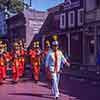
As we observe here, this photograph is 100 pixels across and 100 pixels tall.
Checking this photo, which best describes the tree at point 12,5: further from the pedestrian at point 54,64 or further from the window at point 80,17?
the pedestrian at point 54,64

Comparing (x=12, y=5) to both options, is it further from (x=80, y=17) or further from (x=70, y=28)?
(x=70, y=28)

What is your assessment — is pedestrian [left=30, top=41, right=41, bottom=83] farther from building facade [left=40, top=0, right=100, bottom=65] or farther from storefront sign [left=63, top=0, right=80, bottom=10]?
storefront sign [left=63, top=0, right=80, bottom=10]

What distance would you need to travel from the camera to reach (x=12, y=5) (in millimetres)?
30734

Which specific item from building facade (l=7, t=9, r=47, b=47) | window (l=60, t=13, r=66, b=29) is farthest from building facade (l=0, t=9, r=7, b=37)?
Answer: window (l=60, t=13, r=66, b=29)

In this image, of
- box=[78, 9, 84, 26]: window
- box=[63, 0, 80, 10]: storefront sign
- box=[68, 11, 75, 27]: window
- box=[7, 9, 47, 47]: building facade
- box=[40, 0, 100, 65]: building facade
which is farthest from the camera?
box=[7, 9, 47, 47]: building facade

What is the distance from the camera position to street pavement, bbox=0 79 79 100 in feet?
45.0

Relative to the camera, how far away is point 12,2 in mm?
30531

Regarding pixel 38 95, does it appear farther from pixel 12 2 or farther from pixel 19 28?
pixel 19 28

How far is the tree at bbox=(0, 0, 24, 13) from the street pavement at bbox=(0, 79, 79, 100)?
12512 millimetres

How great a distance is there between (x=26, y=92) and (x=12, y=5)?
644 inches

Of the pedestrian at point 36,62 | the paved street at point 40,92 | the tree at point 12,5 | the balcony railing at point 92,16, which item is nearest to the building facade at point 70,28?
the balcony railing at point 92,16

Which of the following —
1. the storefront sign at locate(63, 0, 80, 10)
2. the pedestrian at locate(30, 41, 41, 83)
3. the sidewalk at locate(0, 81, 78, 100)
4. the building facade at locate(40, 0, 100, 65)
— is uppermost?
the storefront sign at locate(63, 0, 80, 10)

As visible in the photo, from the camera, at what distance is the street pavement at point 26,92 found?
13.7 m

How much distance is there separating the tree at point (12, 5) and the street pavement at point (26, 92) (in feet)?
41.0
